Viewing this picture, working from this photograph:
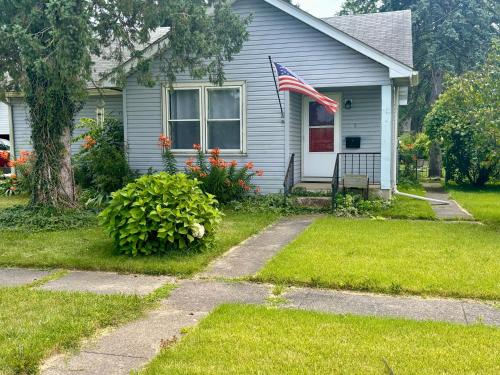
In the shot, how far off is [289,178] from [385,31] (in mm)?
4927

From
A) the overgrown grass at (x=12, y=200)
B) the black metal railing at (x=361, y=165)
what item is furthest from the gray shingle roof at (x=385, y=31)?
the overgrown grass at (x=12, y=200)

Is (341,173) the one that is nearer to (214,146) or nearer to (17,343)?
(214,146)

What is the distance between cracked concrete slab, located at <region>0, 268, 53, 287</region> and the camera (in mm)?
5449

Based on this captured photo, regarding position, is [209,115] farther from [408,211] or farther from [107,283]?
[107,283]

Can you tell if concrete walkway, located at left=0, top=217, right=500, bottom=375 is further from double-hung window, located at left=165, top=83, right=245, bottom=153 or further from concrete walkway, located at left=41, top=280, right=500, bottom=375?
double-hung window, located at left=165, top=83, right=245, bottom=153

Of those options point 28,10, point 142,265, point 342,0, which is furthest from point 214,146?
point 342,0

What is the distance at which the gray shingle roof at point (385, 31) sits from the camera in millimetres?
11523

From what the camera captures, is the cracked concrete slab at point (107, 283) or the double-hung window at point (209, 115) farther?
the double-hung window at point (209, 115)

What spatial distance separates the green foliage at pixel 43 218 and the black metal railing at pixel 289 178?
13.2 feet

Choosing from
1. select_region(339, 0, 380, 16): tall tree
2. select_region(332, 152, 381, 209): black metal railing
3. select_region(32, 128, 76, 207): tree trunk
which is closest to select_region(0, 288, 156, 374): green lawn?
select_region(32, 128, 76, 207): tree trunk

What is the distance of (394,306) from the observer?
4516 mm

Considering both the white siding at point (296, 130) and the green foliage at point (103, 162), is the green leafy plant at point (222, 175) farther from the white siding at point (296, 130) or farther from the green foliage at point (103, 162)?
the green foliage at point (103, 162)

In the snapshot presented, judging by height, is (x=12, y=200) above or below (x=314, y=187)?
below

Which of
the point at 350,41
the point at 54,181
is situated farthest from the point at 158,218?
the point at 350,41
